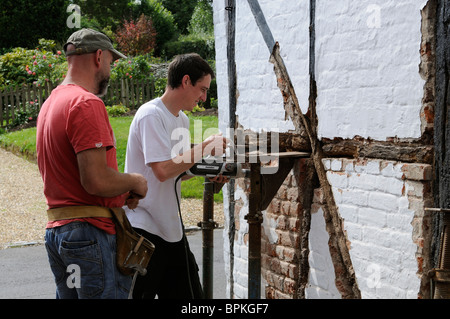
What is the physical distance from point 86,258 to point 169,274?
3.33ft

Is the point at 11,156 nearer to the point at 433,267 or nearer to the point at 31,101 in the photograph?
the point at 31,101

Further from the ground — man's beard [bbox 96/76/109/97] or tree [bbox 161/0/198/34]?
tree [bbox 161/0/198/34]

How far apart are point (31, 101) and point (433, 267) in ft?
48.5

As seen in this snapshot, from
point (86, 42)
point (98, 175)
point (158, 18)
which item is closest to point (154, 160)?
point (98, 175)

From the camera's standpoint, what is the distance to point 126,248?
2.92 m

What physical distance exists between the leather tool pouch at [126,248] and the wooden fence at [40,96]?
1382 centimetres

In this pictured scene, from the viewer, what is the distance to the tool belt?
282 centimetres

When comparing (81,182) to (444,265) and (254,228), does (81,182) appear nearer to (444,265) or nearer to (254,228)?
(254,228)

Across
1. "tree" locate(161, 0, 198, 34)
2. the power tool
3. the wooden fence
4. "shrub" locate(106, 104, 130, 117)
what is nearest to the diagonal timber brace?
the power tool

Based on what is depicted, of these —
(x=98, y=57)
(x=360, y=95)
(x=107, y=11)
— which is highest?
(x=107, y=11)

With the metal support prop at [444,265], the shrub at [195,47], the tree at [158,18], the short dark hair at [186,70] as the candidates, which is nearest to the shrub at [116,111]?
the shrub at [195,47]

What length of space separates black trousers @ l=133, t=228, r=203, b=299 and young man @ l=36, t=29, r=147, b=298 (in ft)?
2.13

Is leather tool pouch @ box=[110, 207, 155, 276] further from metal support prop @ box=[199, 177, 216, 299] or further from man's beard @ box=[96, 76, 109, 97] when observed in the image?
metal support prop @ box=[199, 177, 216, 299]

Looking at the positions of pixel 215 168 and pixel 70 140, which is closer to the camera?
pixel 70 140
